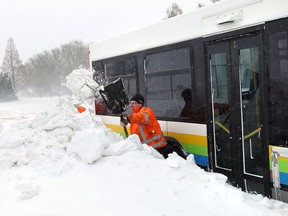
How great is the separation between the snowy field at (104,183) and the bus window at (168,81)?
1.12 m

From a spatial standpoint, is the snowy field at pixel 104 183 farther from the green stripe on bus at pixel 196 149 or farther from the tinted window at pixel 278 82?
the tinted window at pixel 278 82

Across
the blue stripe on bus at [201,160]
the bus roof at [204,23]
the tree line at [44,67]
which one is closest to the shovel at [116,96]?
the bus roof at [204,23]

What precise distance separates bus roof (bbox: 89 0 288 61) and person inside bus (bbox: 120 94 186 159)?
116cm

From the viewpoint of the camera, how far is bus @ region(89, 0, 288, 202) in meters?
4.14

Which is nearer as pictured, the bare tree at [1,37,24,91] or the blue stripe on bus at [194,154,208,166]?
the blue stripe on bus at [194,154,208,166]

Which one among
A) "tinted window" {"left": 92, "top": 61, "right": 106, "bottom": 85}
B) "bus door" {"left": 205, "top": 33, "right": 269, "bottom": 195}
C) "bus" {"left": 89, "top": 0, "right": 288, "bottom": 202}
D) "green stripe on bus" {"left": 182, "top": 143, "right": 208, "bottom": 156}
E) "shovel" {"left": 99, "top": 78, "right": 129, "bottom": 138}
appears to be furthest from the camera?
"tinted window" {"left": 92, "top": 61, "right": 106, "bottom": 85}

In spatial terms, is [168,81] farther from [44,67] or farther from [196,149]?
[44,67]

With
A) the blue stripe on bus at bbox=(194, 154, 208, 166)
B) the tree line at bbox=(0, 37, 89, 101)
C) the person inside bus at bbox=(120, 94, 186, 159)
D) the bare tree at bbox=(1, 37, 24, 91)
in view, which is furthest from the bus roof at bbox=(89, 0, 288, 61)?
the bare tree at bbox=(1, 37, 24, 91)

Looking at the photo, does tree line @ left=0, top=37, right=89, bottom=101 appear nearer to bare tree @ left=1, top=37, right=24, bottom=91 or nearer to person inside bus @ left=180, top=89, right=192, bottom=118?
bare tree @ left=1, top=37, right=24, bottom=91

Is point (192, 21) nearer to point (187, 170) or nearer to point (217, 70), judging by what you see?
point (217, 70)

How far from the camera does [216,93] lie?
4957 mm

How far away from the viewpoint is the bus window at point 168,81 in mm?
5434

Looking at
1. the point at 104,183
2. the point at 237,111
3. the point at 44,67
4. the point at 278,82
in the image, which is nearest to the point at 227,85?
the point at 237,111

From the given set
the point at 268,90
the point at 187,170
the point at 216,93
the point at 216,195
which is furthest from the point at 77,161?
the point at 268,90
